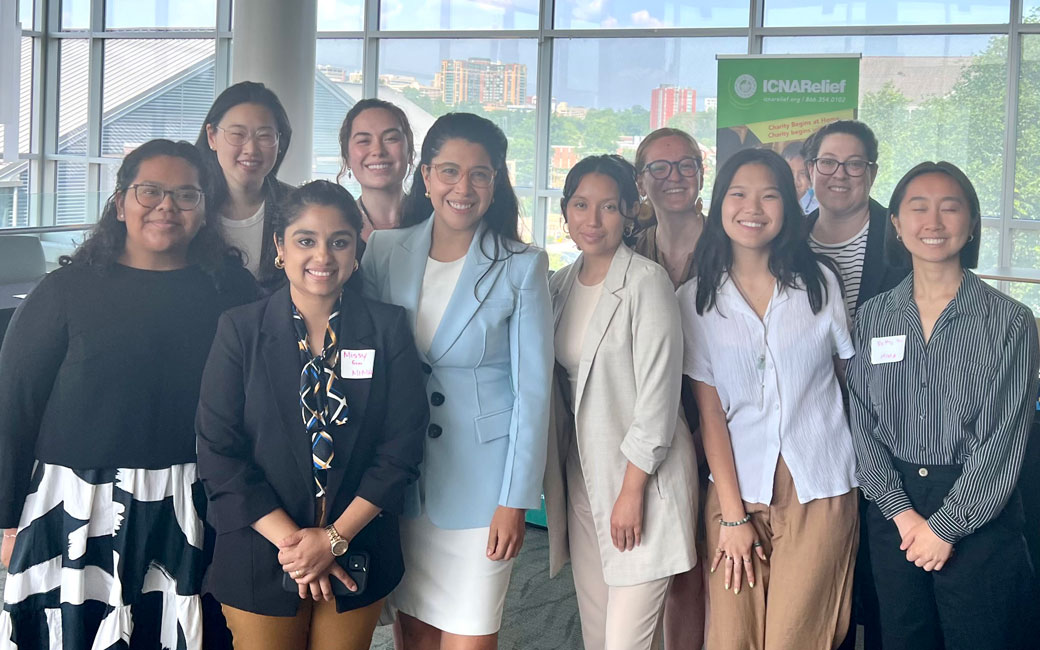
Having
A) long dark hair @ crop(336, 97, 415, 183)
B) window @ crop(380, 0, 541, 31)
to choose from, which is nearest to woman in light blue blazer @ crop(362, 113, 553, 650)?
long dark hair @ crop(336, 97, 415, 183)

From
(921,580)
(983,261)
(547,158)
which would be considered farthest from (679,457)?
(547,158)

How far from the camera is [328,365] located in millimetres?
2289

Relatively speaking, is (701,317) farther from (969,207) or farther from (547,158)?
(547,158)

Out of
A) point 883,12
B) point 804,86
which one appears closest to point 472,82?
point 883,12

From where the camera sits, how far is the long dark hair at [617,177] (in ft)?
8.32

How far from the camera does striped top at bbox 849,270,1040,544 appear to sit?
2246 millimetres

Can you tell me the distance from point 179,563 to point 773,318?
162 centimetres

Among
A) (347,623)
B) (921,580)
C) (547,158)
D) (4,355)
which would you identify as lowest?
(347,623)

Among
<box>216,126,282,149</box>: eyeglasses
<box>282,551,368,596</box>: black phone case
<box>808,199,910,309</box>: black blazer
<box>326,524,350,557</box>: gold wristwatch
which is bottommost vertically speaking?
<box>282,551,368,596</box>: black phone case

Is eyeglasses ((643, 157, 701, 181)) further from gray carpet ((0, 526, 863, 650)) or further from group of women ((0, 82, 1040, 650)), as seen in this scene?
gray carpet ((0, 526, 863, 650))

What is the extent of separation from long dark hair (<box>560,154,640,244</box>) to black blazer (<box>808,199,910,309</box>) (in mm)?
653

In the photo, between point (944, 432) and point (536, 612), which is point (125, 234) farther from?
point (536, 612)

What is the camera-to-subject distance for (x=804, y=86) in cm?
609

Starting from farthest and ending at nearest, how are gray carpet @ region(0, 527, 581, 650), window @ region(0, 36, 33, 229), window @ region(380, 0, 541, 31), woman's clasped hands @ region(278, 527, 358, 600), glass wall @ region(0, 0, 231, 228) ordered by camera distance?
window @ region(0, 36, 33, 229)
glass wall @ region(0, 0, 231, 228)
window @ region(380, 0, 541, 31)
gray carpet @ region(0, 527, 581, 650)
woman's clasped hands @ region(278, 527, 358, 600)
